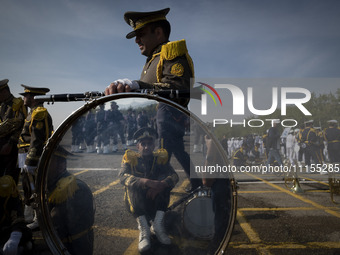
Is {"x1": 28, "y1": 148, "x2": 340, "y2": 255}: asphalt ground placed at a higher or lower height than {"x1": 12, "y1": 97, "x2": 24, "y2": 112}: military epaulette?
lower

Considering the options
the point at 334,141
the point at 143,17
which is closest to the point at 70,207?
the point at 143,17

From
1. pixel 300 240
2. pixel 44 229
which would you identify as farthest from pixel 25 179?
pixel 300 240

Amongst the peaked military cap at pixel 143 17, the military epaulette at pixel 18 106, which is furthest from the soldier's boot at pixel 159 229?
the military epaulette at pixel 18 106

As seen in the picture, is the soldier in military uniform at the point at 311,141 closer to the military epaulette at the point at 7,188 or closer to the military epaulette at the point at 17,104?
the military epaulette at the point at 17,104

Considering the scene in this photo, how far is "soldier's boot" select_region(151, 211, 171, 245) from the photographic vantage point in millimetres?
1382

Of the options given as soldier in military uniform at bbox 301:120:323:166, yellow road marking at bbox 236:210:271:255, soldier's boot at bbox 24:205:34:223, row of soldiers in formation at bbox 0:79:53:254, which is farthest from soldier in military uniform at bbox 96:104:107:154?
soldier in military uniform at bbox 301:120:323:166

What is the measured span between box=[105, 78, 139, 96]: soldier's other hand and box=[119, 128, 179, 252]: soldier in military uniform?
0.30m

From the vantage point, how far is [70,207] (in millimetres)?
1492

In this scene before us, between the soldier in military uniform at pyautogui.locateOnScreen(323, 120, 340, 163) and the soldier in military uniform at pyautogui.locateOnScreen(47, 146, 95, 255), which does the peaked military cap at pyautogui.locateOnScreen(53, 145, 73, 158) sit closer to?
the soldier in military uniform at pyautogui.locateOnScreen(47, 146, 95, 255)

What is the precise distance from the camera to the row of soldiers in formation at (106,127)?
1.45 meters

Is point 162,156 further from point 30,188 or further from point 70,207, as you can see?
point 30,188

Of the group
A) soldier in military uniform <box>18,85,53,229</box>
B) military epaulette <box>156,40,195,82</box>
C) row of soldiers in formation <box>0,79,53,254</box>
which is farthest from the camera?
soldier in military uniform <box>18,85,53,229</box>

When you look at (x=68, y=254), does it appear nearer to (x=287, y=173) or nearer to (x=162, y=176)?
(x=162, y=176)

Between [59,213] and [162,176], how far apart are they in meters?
0.73
